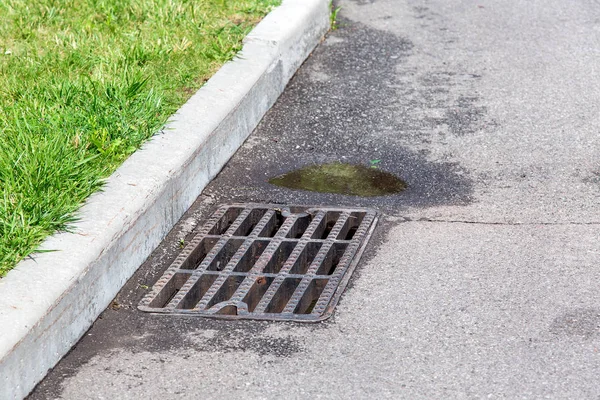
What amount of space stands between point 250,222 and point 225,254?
13.2 inches

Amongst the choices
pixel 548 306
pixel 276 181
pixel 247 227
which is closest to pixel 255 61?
pixel 276 181

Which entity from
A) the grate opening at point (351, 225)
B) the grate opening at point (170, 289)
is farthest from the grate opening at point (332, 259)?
the grate opening at point (170, 289)

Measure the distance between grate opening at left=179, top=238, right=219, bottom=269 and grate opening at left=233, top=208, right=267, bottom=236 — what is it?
0.43 ft

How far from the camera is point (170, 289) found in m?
3.96

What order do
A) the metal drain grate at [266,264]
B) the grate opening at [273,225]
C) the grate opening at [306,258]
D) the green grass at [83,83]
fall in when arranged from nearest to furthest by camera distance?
the metal drain grate at [266,264]
the green grass at [83,83]
the grate opening at [306,258]
the grate opening at [273,225]

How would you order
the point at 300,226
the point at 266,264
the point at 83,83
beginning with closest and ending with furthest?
the point at 266,264, the point at 300,226, the point at 83,83

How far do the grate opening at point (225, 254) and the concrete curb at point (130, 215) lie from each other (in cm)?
29

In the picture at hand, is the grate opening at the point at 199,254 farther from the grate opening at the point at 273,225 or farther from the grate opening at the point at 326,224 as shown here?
the grate opening at the point at 326,224

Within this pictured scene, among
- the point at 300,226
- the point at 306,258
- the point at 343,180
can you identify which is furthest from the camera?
the point at 343,180

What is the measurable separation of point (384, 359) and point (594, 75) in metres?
3.51

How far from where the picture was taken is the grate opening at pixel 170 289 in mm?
3844

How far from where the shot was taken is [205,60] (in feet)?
18.5

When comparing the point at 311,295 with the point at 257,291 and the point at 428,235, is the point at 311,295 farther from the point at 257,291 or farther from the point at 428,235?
the point at 428,235

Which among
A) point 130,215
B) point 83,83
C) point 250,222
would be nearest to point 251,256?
point 250,222
